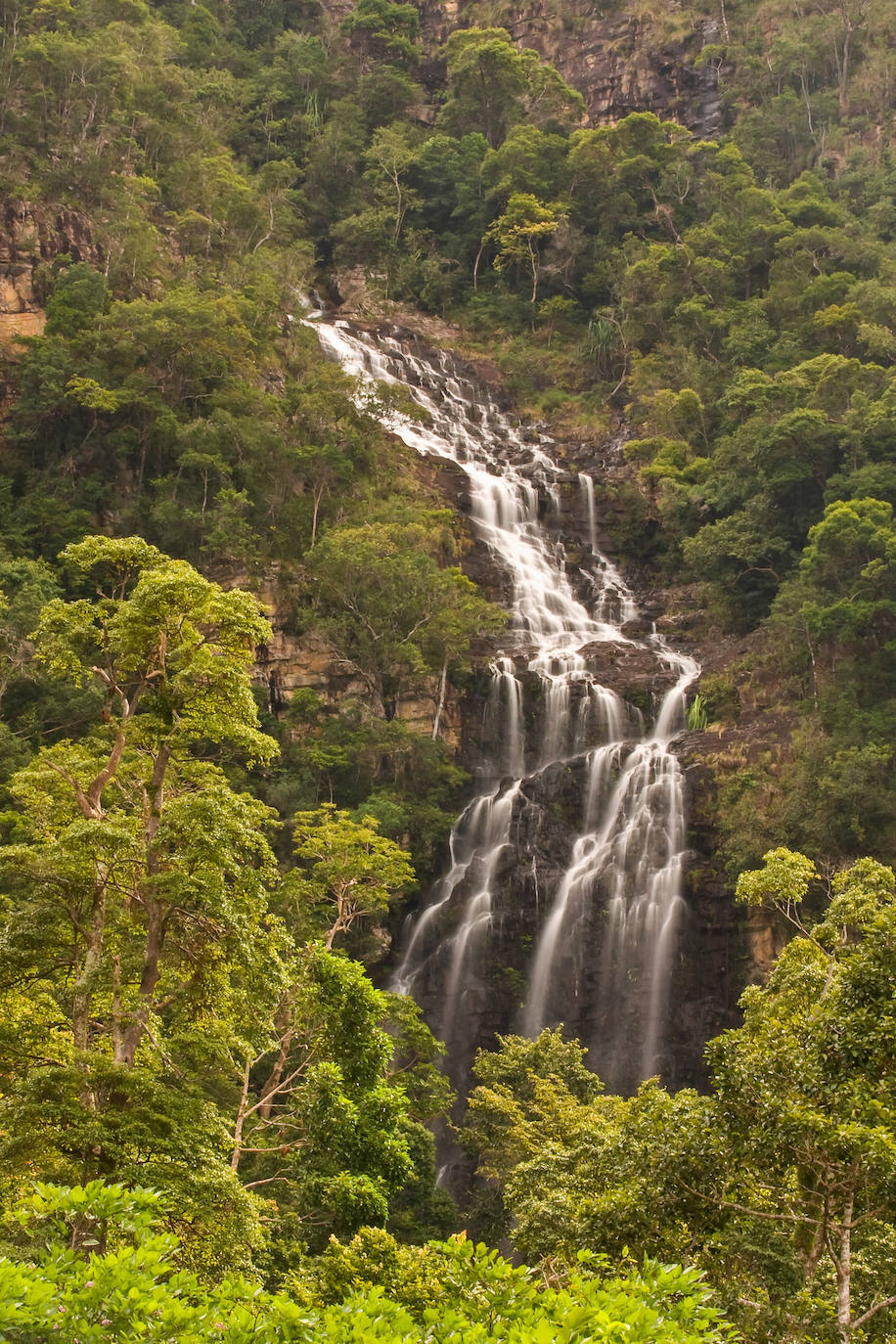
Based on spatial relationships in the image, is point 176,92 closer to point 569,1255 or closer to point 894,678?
point 894,678

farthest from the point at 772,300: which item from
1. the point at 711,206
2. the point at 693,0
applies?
the point at 693,0

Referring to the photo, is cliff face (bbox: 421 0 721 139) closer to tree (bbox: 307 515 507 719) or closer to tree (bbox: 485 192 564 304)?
tree (bbox: 485 192 564 304)

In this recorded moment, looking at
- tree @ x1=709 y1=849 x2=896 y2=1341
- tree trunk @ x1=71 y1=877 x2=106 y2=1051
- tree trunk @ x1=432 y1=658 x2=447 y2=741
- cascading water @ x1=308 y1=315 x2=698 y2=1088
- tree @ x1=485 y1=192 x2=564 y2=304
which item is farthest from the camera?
tree @ x1=485 y1=192 x2=564 y2=304

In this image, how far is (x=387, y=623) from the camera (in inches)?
1197

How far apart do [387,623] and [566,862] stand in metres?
8.14

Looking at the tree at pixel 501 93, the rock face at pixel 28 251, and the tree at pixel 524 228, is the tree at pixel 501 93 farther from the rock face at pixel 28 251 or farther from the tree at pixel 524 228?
the rock face at pixel 28 251

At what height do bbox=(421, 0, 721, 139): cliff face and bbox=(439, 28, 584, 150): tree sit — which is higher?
bbox=(421, 0, 721, 139): cliff face

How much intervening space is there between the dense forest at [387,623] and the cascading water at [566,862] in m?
1.17

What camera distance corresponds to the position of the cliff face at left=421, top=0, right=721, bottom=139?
59.0m

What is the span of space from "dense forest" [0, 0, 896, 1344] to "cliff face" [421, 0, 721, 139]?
0.25 m

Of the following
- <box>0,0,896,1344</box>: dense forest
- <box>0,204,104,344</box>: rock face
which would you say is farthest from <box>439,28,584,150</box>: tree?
<box>0,204,104,344</box>: rock face

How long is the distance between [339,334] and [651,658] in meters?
21.1

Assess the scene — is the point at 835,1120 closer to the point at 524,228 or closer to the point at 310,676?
the point at 310,676

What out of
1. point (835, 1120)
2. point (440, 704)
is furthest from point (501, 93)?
point (835, 1120)
